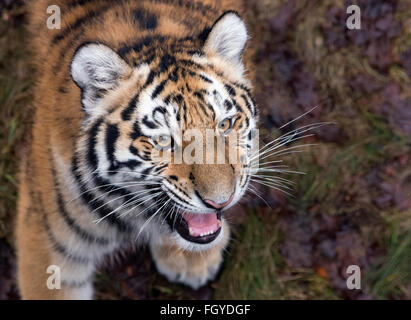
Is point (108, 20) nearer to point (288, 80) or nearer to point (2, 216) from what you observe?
point (288, 80)

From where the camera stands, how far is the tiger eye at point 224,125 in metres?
1.69

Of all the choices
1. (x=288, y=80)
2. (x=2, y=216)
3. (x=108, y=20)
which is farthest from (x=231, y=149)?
(x=2, y=216)

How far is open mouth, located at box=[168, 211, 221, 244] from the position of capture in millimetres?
1893

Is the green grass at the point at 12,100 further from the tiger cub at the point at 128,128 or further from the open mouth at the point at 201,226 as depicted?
the open mouth at the point at 201,226

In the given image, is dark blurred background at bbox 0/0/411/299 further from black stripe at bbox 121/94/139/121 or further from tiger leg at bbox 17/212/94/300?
black stripe at bbox 121/94/139/121

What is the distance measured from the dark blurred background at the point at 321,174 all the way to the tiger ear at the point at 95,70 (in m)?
1.34

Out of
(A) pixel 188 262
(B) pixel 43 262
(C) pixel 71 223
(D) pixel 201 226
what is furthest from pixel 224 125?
(A) pixel 188 262

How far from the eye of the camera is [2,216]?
10.0 feet

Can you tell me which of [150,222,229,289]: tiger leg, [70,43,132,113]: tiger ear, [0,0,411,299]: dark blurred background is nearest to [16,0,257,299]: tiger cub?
[70,43,132,113]: tiger ear

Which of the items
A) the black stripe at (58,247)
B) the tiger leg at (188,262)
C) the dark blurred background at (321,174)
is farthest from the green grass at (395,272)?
the black stripe at (58,247)

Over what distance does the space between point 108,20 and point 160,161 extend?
2.08 feet

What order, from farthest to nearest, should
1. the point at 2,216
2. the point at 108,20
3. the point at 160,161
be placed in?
the point at 2,216 → the point at 108,20 → the point at 160,161

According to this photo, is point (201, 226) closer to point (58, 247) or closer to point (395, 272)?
point (58, 247)
